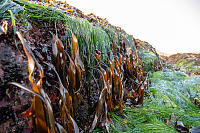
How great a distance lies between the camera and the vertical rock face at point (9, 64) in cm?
56

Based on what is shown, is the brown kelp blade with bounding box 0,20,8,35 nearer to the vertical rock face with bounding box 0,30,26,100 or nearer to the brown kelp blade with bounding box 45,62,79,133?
the vertical rock face with bounding box 0,30,26,100

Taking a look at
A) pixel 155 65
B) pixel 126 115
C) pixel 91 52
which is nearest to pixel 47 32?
pixel 91 52

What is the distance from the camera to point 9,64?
60cm

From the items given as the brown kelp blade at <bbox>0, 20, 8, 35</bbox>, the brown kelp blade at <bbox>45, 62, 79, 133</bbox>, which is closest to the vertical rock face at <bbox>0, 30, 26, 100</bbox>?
the brown kelp blade at <bbox>0, 20, 8, 35</bbox>

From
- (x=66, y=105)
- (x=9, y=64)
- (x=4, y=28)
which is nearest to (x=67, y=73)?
(x=66, y=105)

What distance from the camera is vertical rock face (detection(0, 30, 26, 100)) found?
56cm

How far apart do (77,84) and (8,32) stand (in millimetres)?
619

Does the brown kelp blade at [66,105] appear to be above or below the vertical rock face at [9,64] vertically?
below

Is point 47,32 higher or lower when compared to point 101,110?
higher

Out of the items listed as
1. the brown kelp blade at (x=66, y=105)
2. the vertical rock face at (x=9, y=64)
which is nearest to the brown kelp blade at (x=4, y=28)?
the vertical rock face at (x=9, y=64)

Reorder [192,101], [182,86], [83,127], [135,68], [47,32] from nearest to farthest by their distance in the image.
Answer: [47,32]
[83,127]
[192,101]
[182,86]
[135,68]

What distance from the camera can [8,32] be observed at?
629 millimetres

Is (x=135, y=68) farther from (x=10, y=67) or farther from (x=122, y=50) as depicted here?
(x=10, y=67)

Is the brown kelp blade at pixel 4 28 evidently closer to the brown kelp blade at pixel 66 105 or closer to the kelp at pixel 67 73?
the kelp at pixel 67 73
